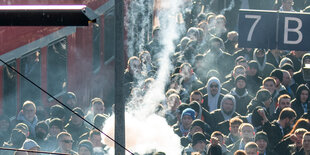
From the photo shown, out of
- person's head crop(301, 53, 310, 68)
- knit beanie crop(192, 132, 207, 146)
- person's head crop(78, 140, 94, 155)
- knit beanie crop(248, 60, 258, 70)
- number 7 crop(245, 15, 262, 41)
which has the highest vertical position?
number 7 crop(245, 15, 262, 41)

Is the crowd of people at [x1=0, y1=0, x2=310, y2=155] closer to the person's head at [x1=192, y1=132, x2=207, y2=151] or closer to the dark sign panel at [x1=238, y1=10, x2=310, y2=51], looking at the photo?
the person's head at [x1=192, y1=132, x2=207, y2=151]

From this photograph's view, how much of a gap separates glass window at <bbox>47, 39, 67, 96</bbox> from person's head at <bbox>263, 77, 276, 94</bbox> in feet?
10.6

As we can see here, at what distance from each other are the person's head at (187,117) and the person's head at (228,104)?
0.49 meters

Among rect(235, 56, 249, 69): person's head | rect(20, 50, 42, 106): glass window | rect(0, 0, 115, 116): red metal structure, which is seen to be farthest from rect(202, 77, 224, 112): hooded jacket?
rect(20, 50, 42, 106): glass window

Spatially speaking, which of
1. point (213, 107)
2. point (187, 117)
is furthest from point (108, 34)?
point (187, 117)

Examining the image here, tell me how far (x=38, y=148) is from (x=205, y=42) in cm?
395

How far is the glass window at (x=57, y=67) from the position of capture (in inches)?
482

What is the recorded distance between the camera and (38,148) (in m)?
9.61

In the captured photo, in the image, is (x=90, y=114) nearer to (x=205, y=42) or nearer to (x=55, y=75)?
(x=55, y=75)

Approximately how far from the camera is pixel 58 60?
41.0ft

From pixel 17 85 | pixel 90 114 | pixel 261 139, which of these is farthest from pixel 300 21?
pixel 17 85

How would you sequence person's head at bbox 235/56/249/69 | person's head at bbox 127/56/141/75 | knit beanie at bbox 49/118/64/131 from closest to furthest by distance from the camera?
knit beanie at bbox 49/118/64/131
person's head at bbox 235/56/249/69
person's head at bbox 127/56/141/75

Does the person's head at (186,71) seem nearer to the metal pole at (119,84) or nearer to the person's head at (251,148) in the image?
the person's head at (251,148)

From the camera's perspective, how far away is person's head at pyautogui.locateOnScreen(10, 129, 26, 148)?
10142 millimetres
